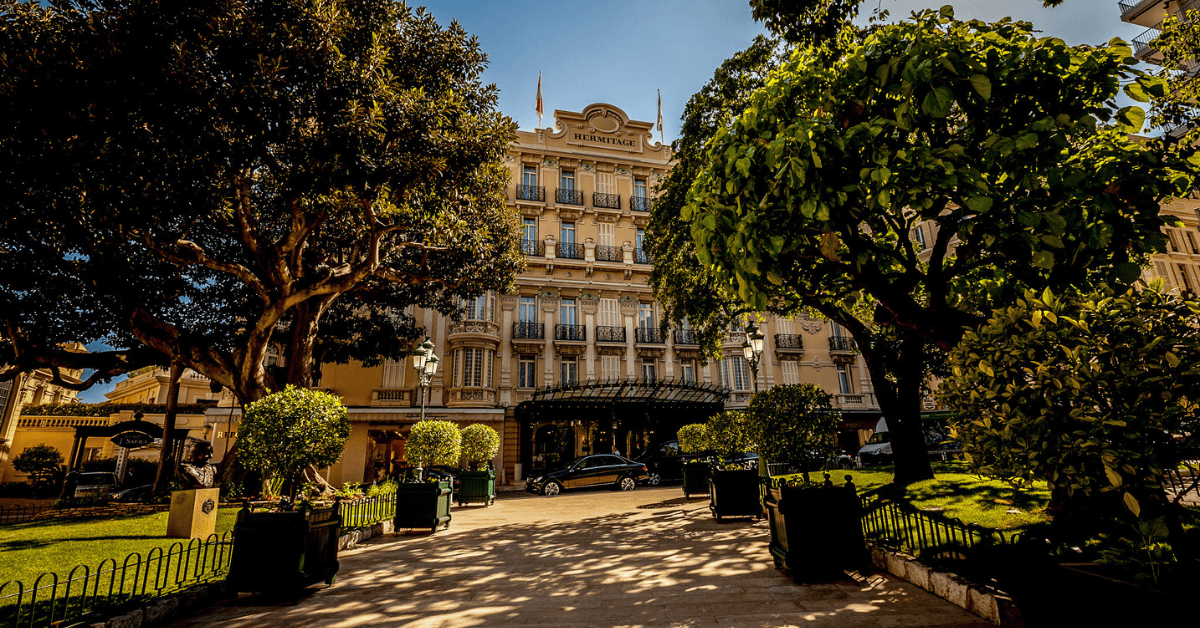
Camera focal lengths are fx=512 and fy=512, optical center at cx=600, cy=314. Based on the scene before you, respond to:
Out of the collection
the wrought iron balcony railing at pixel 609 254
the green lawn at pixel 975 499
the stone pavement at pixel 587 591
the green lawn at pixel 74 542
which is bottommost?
the stone pavement at pixel 587 591

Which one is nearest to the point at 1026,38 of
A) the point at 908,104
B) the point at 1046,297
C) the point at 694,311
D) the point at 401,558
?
the point at 908,104

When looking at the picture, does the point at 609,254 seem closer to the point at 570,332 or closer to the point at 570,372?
the point at 570,332

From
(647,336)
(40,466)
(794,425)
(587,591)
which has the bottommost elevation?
(587,591)

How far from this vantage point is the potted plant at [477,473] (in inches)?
569

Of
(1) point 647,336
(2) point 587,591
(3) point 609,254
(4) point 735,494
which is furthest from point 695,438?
(3) point 609,254

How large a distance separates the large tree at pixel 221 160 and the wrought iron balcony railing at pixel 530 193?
10650 millimetres

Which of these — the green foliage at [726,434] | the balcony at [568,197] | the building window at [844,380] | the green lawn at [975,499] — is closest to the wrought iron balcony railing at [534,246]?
the balcony at [568,197]

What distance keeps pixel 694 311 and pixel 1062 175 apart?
30.4 ft

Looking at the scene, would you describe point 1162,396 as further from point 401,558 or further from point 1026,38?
point 401,558

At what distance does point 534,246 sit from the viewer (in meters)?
24.9

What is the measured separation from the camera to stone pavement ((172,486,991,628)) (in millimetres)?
4316

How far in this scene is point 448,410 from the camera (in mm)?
21047

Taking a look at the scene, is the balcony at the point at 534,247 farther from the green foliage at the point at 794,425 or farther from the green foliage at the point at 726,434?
the green foliage at the point at 794,425

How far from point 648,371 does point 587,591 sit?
19.6 m
